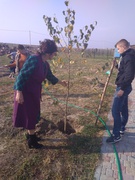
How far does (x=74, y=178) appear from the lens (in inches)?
104

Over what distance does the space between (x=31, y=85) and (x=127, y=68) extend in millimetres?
1591

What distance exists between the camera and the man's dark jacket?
2.92m

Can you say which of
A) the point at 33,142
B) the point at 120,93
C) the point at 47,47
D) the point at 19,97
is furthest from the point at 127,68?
the point at 33,142

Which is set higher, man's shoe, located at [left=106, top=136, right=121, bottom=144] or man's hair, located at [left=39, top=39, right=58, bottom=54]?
man's hair, located at [left=39, top=39, right=58, bottom=54]

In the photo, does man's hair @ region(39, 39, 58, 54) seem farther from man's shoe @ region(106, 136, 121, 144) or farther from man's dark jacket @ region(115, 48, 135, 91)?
man's shoe @ region(106, 136, 121, 144)

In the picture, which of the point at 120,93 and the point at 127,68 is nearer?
the point at 127,68

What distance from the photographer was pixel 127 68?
2.94 meters

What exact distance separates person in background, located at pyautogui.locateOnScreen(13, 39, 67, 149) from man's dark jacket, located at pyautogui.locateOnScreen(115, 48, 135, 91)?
3.87ft

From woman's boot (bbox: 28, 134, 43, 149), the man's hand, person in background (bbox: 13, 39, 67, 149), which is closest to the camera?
person in background (bbox: 13, 39, 67, 149)

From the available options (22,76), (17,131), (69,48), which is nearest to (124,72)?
(69,48)

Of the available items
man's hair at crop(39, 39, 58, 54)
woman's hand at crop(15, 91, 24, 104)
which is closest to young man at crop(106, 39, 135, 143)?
man's hair at crop(39, 39, 58, 54)

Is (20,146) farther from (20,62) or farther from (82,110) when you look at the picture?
(20,62)

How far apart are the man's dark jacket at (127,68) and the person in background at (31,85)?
118cm

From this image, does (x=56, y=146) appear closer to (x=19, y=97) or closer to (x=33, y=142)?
(x=33, y=142)
